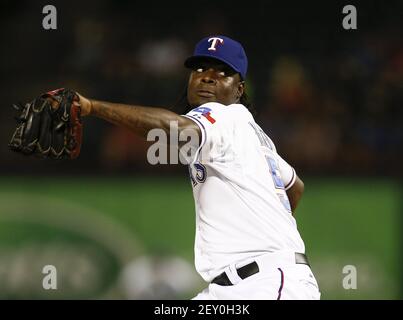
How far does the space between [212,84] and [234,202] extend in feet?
2.30

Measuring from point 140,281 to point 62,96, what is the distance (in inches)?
174

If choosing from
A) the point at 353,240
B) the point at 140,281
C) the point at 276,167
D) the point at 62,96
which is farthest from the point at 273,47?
the point at 62,96

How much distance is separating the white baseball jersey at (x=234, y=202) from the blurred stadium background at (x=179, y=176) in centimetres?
376

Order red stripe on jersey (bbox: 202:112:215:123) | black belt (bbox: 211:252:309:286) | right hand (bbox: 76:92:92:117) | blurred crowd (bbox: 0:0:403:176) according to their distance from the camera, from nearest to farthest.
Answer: right hand (bbox: 76:92:92:117) → red stripe on jersey (bbox: 202:112:215:123) → black belt (bbox: 211:252:309:286) → blurred crowd (bbox: 0:0:403:176)

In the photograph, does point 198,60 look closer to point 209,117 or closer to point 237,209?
point 209,117

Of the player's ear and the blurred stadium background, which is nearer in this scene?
the player's ear

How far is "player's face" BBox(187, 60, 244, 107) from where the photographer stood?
4520mm

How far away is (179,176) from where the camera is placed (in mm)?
8141

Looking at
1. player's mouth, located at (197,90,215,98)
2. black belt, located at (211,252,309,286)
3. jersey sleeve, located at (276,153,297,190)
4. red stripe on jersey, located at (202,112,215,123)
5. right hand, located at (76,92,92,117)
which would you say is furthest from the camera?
jersey sleeve, located at (276,153,297,190)

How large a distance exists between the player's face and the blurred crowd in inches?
137

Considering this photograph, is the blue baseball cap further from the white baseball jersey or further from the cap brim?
the white baseball jersey

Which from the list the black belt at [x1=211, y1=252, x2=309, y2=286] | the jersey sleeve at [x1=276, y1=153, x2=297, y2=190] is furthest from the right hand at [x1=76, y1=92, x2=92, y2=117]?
the jersey sleeve at [x1=276, y1=153, x2=297, y2=190]

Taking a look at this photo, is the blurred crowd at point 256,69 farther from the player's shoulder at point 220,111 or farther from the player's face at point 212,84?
the player's shoulder at point 220,111

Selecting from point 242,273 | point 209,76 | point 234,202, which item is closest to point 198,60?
point 209,76
